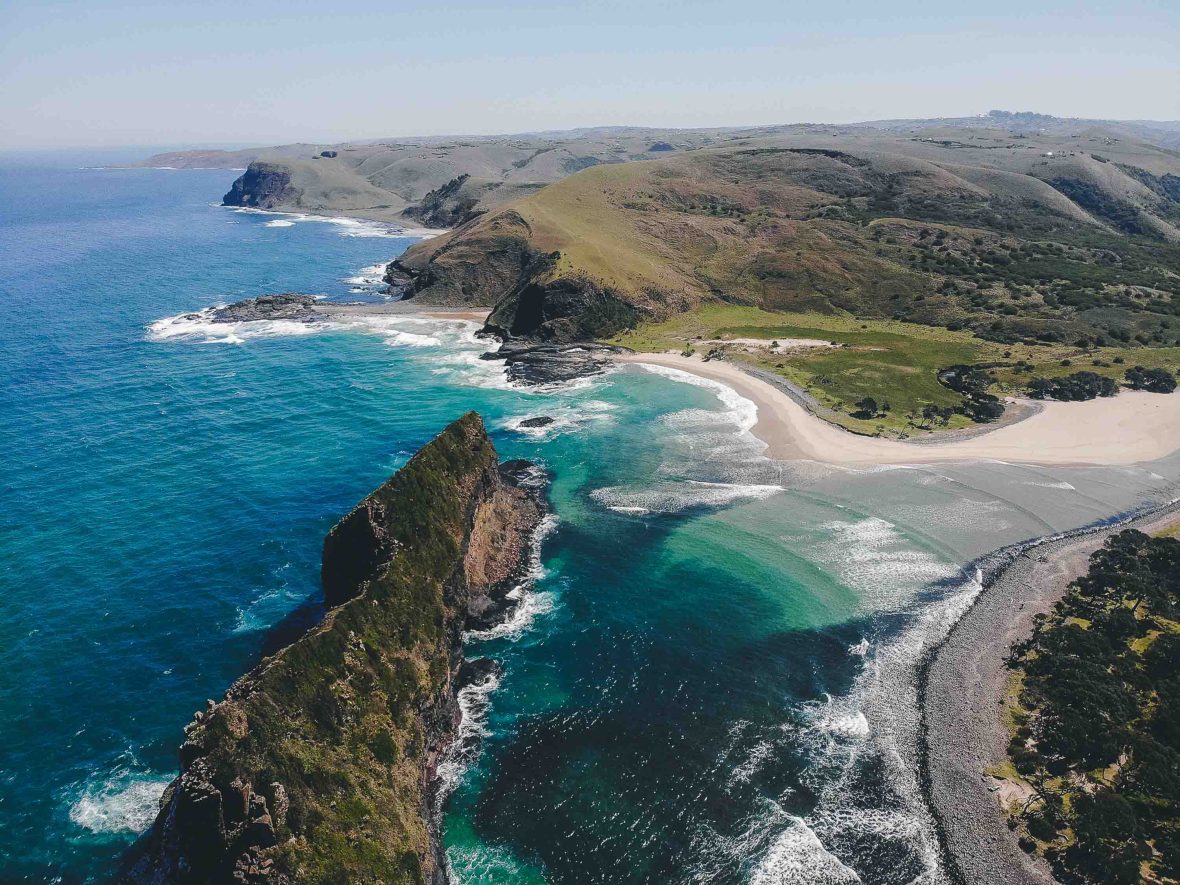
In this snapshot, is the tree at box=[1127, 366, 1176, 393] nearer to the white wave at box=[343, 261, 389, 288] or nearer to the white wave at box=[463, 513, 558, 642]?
the white wave at box=[463, 513, 558, 642]

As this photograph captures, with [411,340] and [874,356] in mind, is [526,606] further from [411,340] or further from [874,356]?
[411,340]

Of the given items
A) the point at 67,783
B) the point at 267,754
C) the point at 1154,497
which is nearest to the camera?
the point at 267,754

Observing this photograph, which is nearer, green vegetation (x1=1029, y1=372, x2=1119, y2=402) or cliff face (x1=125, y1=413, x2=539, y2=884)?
cliff face (x1=125, y1=413, x2=539, y2=884)

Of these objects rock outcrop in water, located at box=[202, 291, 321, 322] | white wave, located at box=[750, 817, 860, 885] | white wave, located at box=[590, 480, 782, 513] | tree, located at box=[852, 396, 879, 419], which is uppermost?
rock outcrop in water, located at box=[202, 291, 321, 322]

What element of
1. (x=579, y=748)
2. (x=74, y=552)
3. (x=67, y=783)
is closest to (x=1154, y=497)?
(x=579, y=748)

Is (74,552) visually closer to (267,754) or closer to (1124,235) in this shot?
(267,754)

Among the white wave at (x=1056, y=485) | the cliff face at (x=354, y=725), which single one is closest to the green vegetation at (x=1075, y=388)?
the white wave at (x=1056, y=485)

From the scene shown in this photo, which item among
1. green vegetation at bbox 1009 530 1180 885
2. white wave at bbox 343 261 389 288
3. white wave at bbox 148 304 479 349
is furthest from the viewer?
white wave at bbox 343 261 389 288

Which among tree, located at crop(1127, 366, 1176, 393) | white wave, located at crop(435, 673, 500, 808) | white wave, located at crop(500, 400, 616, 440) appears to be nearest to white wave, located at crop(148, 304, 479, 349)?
white wave, located at crop(500, 400, 616, 440)
